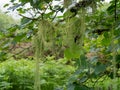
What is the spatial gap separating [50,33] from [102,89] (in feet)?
7.50

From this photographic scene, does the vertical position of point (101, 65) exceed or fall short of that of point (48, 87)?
it exceeds it

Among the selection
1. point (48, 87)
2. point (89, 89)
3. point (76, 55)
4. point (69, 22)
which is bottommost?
point (48, 87)

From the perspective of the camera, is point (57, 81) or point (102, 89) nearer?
point (102, 89)

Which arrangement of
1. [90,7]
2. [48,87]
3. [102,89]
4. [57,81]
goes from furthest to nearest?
[57,81] → [48,87] → [102,89] → [90,7]

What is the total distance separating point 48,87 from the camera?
355cm

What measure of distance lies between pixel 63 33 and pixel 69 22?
50 millimetres

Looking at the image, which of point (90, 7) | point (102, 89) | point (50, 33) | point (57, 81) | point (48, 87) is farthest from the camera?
point (57, 81)

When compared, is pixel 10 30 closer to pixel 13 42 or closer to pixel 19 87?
pixel 13 42

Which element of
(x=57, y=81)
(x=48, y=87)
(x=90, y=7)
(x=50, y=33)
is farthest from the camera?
(x=57, y=81)

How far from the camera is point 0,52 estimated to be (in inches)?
49.6

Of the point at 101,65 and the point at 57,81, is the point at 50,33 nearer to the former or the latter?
the point at 101,65

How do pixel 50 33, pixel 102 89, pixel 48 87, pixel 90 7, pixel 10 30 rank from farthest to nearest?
pixel 48 87
pixel 102 89
pixel 10 30
pixel 90 7
pixel 50 33

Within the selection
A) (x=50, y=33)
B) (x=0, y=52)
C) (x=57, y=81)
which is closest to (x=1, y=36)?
(x=0, y=52)

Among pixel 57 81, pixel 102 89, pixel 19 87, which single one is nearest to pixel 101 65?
pixel 102 89
